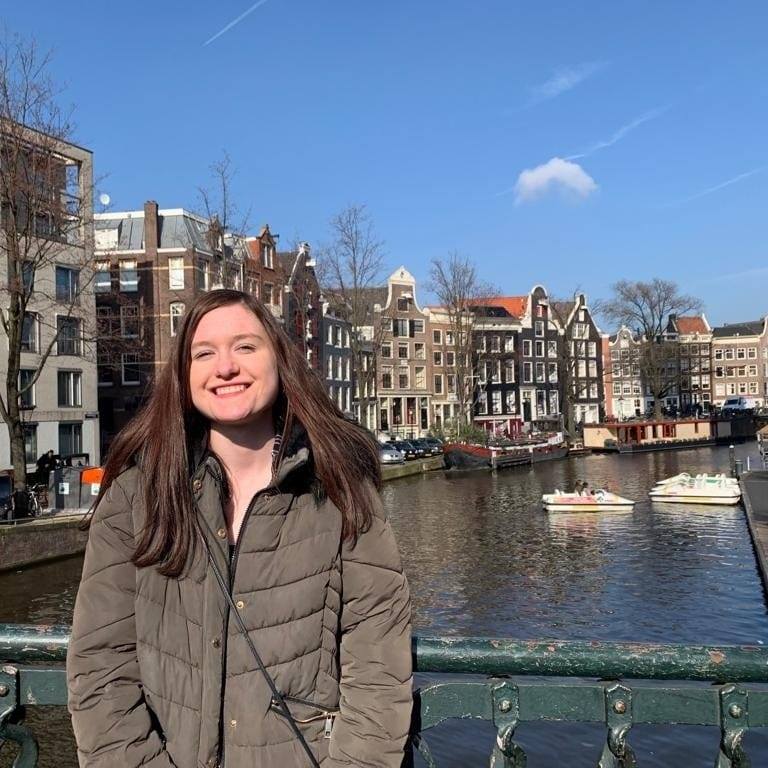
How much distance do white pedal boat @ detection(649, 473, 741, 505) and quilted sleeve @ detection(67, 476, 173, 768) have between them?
86.2 ft

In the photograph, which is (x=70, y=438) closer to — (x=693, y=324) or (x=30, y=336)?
(x=30, y=336)

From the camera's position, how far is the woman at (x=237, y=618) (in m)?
1.98

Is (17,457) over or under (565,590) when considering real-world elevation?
over

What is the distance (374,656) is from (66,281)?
30788 mm

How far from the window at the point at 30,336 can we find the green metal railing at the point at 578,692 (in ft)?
94.8

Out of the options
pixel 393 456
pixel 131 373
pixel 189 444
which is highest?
pixel 131 373

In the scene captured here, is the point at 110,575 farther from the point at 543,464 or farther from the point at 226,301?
the point at 543,464

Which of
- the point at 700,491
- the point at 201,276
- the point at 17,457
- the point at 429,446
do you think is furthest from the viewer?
the point at 429,446

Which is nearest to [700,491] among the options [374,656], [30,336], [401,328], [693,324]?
[30,336]

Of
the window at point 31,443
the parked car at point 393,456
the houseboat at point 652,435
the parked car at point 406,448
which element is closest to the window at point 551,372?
the houseboat at point 652,435

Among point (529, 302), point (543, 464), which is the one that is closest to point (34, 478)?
point (543, 464)

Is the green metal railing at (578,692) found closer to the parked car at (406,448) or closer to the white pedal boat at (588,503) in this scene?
the white pedal boat at (588,503)

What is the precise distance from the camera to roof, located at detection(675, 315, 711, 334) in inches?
3915

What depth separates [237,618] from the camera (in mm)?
1992
